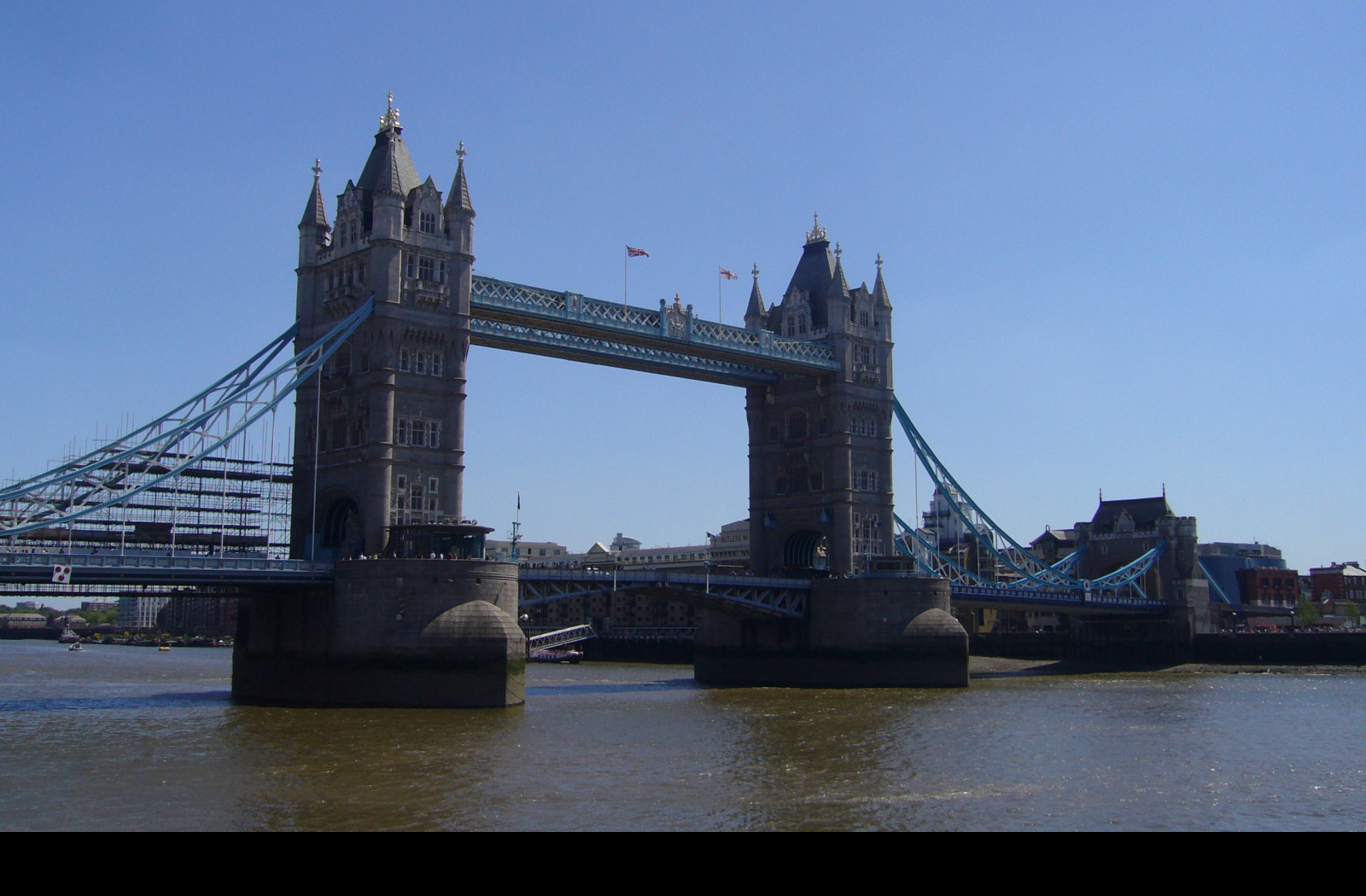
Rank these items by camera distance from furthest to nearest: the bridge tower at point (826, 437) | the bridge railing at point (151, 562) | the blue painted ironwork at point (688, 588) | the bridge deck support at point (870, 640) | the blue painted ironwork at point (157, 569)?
the bridge tower at point (826, 437) → the bridge deck support at point (870, 640) → the blue painted ironwork at point (688, 588) → the bridge railing at point (151, 562) → the blue painted ironwork at point (157, 569)

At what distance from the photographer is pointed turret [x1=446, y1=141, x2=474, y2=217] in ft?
224

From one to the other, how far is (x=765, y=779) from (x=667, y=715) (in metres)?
21.5

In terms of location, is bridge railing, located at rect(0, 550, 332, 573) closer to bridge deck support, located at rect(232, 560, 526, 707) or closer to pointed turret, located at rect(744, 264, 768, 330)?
bridge deck support, located at rect(232, 560, 526, 707)

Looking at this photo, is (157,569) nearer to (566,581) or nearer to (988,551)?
(566,581)

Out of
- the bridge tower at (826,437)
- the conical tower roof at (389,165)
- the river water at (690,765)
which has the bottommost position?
the river water at (690,765)

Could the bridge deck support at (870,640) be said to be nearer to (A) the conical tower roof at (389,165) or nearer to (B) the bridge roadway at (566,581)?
(B) the bridge roadway at (566,581)

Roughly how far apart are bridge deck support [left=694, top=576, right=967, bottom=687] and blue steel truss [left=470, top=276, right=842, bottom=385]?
633 inches

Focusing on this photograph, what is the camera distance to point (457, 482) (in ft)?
219

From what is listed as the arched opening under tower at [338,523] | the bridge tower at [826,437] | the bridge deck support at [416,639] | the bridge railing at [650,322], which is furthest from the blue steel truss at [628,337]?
the bridge deck support at [416,639]

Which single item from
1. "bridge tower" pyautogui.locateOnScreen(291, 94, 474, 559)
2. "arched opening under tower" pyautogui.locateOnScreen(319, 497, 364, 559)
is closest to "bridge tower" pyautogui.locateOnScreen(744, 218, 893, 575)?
"bridge tower" pyautogui.locateOnScreen(291, 94, 474, 559)

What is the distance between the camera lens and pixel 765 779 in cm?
3634

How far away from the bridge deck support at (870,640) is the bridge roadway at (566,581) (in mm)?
2260

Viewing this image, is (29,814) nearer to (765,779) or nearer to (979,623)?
(765,779)

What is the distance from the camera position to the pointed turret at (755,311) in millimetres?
94625
